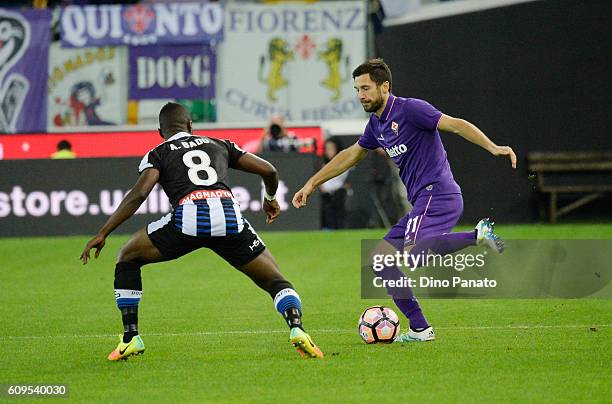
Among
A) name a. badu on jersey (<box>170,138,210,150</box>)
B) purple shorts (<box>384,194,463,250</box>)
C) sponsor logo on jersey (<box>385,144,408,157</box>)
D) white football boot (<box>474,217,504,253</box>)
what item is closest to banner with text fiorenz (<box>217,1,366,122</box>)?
sponsor logo on jersey (<box>385,144,408,157</box>)

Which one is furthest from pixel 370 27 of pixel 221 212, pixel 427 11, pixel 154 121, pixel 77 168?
pixel 221 212

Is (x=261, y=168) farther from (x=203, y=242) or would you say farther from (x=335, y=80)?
(x=335, y=80)

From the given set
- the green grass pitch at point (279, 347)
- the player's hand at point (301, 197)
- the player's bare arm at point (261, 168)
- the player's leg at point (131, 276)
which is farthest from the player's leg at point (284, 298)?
the player's hand at point (301, 197)

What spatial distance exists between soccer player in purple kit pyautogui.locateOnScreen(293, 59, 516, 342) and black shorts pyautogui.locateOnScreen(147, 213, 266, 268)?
2.77 feet

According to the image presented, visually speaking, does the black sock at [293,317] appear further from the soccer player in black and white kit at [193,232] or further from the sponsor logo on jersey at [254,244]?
the sponsor logo on jersey at [254,244]

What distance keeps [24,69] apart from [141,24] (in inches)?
101

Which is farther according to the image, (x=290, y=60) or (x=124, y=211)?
(x=290, y=60)

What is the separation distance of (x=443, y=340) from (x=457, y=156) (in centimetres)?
1472

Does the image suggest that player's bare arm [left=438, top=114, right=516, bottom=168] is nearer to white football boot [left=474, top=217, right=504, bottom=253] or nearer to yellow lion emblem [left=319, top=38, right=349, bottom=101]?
white football boot [left=474, top=217, right=504, bottom=253]

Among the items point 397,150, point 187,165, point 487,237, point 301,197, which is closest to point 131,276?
point 187,165

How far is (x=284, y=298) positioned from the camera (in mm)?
8445

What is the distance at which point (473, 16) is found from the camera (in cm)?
2380

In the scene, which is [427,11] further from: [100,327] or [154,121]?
[100,327]

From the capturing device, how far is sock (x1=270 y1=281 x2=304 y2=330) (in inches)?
329
